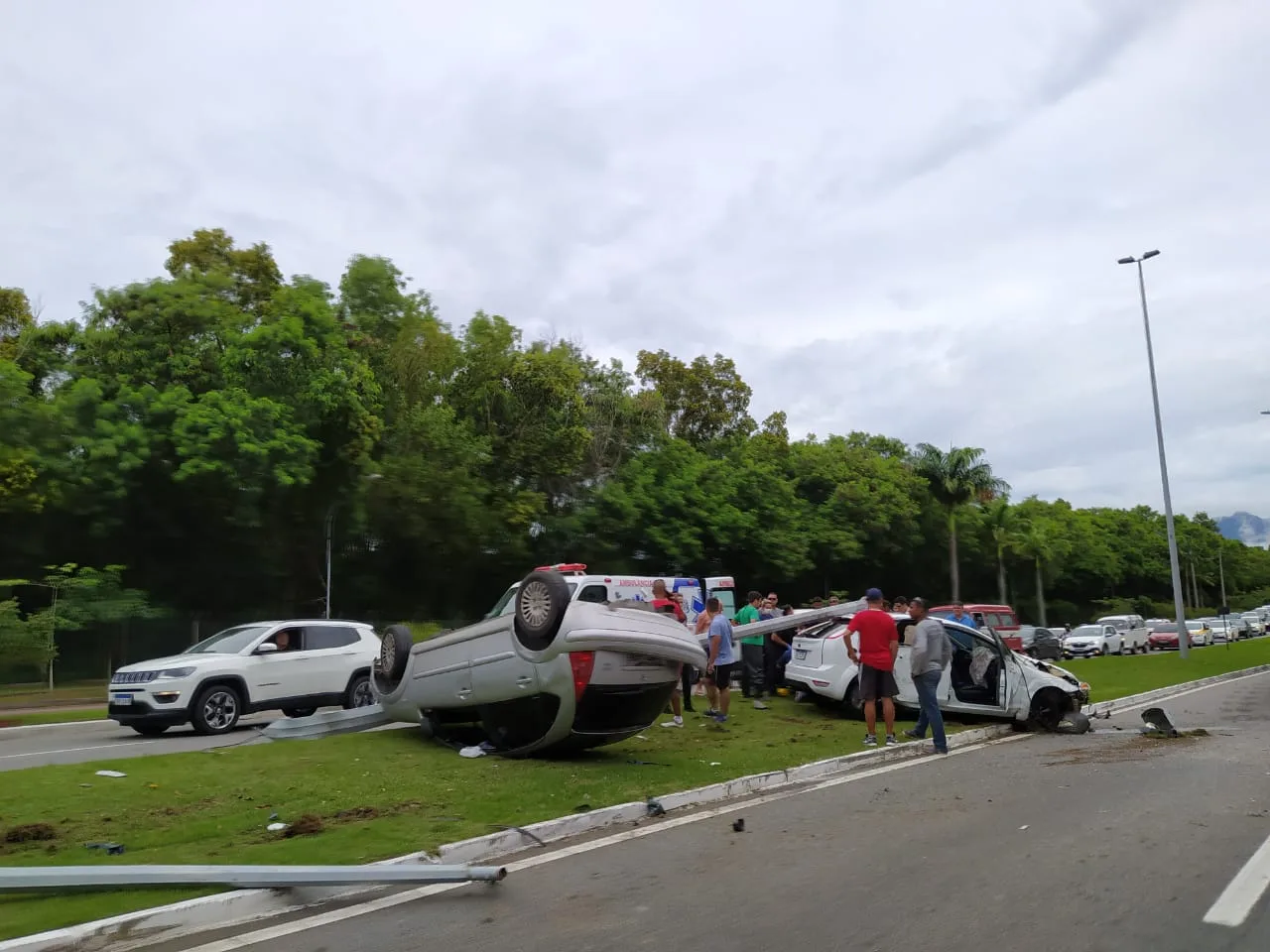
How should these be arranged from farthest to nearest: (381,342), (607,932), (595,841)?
(381,342)
(595,841)
(607,932)

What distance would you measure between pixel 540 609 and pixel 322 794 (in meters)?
2.56

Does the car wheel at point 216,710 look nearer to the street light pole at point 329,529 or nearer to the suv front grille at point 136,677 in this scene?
the suv front grille at point 136,677

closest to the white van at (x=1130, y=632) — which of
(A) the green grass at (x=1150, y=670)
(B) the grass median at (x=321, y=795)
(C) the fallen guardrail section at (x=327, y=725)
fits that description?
(A) the green grass at (x=1150, y=670)

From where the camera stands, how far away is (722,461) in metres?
41.6

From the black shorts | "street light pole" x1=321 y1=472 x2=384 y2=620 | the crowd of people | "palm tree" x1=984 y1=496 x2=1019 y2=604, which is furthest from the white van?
the black shorts

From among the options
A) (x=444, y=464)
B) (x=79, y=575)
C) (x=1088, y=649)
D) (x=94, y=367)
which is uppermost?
(x=94, y=367)

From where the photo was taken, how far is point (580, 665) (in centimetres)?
976

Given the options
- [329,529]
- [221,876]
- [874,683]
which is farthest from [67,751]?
[329,529]

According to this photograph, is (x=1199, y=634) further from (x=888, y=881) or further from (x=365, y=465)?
(x=888, y=881)

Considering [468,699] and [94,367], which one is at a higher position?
[94,367]

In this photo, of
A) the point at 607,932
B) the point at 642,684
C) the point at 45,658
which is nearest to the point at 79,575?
the point at 45,658

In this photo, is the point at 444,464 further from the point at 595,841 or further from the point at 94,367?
the point at 595,841

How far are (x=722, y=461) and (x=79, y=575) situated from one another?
2409cm

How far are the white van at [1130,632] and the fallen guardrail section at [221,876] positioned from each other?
43.9 metres
